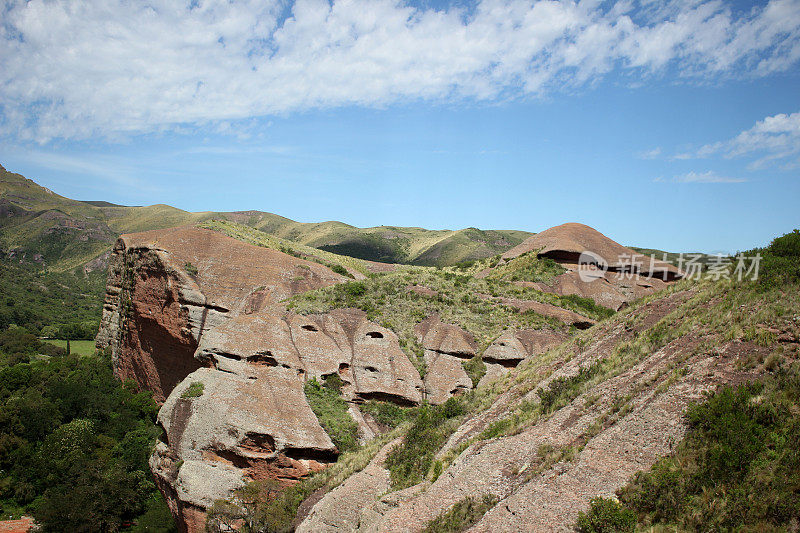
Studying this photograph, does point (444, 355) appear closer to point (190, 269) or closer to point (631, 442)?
point (631, 442)

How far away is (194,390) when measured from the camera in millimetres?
21875

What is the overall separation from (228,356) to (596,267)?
1549 inches

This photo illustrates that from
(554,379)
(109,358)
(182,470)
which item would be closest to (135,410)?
(109,358)

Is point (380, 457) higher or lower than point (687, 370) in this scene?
lower

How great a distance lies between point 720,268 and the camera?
16.4m

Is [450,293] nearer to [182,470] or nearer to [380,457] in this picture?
[380,457]

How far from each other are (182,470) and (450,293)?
24460 millimetres

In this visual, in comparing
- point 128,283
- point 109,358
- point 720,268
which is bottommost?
point 109,358

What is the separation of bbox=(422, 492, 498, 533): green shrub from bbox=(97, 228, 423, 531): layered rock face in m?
10.9

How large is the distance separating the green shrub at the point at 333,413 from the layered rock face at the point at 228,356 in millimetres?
677

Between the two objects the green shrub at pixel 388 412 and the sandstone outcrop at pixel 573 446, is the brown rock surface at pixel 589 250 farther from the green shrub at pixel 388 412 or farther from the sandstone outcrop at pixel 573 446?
the sandstone outcrop at pixel 573 446

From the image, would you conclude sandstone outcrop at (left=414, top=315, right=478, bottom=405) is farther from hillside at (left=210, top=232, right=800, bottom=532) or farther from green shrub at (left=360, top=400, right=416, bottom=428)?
hillside at (left=210, top=232, right=800, bottom=532)

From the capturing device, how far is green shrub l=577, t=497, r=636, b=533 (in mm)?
9070

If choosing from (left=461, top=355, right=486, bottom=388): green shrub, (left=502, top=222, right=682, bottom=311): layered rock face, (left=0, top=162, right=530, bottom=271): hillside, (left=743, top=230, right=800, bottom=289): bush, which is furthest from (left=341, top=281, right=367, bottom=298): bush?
(left=0, top=162, right=530, bottom=271): hillside
